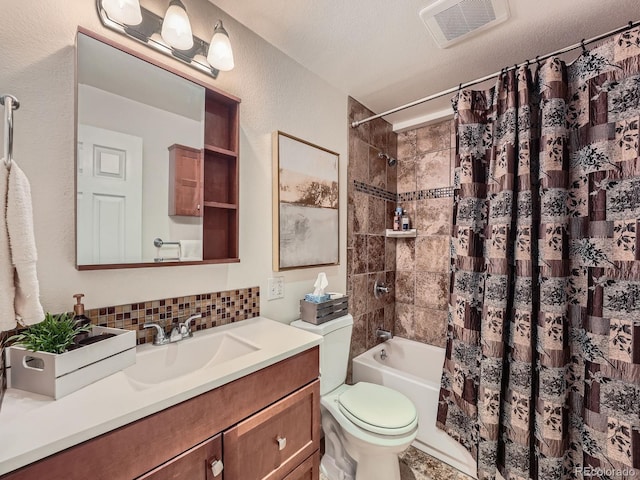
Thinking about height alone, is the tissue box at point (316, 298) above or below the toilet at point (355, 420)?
above

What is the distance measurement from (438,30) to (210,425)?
1968mm

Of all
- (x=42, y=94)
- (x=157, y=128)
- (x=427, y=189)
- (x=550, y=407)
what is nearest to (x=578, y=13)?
(x=427, y=189)

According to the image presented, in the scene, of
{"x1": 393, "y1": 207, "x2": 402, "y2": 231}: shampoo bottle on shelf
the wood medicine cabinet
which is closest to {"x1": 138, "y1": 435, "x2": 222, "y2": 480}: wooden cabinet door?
the wood medicine cabinet

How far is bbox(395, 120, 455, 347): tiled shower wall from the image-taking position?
238 cm

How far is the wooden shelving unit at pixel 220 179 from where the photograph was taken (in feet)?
4.34

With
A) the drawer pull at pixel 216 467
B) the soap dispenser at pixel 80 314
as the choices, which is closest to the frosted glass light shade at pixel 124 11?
the soap dispenser at pixel 80 314

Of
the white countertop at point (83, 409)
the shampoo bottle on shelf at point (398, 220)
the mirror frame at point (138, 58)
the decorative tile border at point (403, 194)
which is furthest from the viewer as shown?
the shampoo bottle on shelf at point (398, 220)

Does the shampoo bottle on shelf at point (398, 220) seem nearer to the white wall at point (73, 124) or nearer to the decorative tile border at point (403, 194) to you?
the decorative tile border at point (403, 194)

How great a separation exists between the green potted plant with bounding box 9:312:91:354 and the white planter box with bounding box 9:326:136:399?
0.02m

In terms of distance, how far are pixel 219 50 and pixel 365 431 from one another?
1.91m

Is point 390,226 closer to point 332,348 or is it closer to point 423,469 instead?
point 332,348

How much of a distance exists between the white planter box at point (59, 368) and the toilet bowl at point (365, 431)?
1.14 metres

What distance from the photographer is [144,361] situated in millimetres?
1020

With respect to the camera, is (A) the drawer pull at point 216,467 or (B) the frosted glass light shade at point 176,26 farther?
(B) the frosted glass light shade at point 176,26
